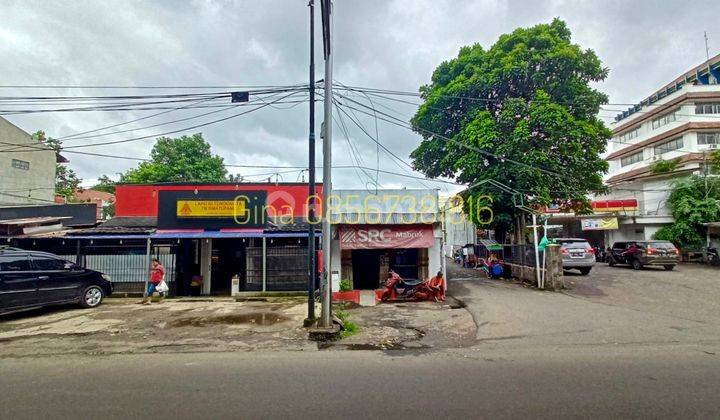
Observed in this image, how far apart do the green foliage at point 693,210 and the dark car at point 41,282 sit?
31.2m

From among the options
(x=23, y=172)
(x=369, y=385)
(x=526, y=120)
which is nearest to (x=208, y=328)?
(x=369, y=385)

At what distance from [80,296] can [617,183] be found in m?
38.6

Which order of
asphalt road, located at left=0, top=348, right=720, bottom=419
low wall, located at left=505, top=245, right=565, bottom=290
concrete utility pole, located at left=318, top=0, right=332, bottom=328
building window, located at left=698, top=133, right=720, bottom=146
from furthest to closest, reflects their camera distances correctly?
building window, located at left=698, top=133, right=720, bottom=146, low wall, located at left=505, top=245, right=565, bottom=290, concrete utility pole, located at left=318, top=0, right=332, bottom=328, asphalt road, located at left=0, top=348, right=720, bottom=419

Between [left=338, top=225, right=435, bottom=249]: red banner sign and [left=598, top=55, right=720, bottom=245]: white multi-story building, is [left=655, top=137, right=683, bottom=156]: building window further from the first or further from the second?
[left=338, top=225, right=435, bottom=249]: red banner sign

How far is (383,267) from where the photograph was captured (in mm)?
14211

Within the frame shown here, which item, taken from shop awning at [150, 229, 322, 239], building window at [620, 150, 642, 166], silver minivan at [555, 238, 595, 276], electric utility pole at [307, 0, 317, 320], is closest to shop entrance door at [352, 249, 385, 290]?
shop awning at [150, 229, 322, 239]

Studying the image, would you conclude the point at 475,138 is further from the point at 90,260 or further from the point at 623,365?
the point at 90,260

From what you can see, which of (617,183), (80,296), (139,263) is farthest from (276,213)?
(617,183)

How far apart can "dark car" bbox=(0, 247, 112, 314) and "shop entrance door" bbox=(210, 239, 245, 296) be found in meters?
4.65

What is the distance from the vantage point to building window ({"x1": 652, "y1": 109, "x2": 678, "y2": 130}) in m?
31.5

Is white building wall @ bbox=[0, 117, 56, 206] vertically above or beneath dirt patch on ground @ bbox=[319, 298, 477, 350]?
above

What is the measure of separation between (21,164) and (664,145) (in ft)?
172

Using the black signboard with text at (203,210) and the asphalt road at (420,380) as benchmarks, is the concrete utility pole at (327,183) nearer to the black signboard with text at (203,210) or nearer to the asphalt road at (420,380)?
the asphalt road at (420,380)

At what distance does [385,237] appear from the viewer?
12898 millimetres
